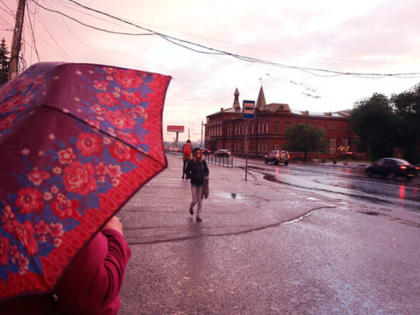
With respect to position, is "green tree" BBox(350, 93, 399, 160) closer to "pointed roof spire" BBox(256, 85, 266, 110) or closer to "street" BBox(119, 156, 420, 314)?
"street" BBox(119, 156, 420, 314)

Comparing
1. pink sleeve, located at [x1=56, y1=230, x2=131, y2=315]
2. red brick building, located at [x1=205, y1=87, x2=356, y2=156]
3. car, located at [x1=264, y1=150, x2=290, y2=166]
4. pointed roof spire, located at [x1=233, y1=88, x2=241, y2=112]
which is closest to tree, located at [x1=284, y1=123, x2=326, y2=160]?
red brick building, located at [x1=205, y1=87, x2=356, y2=156]

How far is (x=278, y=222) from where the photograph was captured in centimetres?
770

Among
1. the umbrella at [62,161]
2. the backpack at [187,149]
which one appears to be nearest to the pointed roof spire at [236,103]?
the backpack at [187,149]

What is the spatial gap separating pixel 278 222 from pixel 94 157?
6.85 metres

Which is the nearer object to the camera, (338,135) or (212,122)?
(338,135)

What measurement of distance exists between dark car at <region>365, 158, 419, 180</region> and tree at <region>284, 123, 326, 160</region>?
32355 millimetres

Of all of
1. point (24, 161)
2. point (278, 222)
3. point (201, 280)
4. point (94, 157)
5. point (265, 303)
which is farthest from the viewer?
point (278, 222)

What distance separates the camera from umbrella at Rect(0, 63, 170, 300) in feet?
3.81

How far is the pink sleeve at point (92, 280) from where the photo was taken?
120cm

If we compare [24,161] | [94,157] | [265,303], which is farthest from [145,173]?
[265,303]

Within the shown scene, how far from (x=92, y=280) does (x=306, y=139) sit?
2270 inches

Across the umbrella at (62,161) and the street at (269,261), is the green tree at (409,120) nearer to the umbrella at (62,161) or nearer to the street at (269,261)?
the street at (269,261)

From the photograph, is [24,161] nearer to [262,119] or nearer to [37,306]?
[37,306]

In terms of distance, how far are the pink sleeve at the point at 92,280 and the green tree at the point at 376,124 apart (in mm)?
43575
